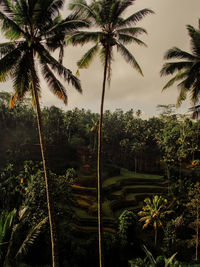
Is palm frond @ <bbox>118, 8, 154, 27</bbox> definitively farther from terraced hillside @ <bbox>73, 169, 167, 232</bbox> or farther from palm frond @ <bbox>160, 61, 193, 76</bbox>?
terraced hillside @ <bbox>73, 169, 167, 232</bbox>

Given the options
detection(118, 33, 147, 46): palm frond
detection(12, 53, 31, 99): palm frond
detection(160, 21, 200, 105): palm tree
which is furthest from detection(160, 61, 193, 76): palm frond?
detection(12, 53, 31, 99): palm frond

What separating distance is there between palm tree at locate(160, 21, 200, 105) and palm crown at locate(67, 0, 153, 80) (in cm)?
323

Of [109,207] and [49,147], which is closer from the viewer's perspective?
[109,207]

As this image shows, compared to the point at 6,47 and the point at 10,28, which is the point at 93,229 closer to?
the point at 6,47

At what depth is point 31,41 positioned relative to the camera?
691cm

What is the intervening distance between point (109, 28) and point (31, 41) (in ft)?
11.7

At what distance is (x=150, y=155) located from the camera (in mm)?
40875

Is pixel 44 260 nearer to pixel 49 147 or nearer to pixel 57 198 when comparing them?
pixel 57 198

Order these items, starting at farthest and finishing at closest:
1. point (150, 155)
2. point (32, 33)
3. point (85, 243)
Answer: point (150, 155)
point (85, 243)
point (32, 33)

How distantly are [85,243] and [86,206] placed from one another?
6135mm

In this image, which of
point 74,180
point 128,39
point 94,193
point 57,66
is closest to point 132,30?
point 128,39

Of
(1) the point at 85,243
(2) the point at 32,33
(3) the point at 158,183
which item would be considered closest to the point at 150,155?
(3) the point at 158,183

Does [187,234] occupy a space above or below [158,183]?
below

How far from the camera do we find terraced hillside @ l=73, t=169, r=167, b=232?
59.3 ft
